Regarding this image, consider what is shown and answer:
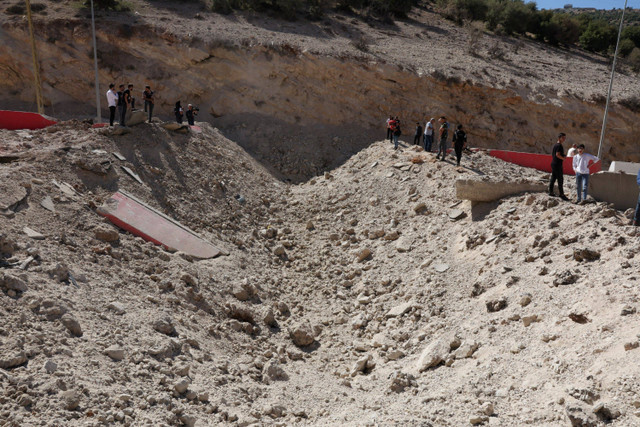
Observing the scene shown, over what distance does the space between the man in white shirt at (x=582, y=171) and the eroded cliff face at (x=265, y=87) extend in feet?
31.7

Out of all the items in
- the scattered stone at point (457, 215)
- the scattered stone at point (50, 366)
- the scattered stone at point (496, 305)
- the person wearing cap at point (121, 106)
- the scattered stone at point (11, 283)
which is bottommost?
the scattered stone at point (50, 366)

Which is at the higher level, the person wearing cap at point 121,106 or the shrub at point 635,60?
the shrub at point 635,60

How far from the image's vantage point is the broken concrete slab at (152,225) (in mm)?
9914

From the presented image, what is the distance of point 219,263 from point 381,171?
576 centimetres

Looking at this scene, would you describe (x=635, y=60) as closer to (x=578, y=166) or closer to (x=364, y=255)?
(x=578, y=166)

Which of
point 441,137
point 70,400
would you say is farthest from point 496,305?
point 441,137

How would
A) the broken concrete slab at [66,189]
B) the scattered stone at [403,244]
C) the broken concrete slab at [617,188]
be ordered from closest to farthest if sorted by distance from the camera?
the broken concrete slab at [617,188]
the broken concrete slab at [66,189]
the scattered stone at [403,244]

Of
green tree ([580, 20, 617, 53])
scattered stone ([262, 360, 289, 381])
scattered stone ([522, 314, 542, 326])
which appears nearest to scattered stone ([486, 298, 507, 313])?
scattered stone ([522, 314, 542, 326])

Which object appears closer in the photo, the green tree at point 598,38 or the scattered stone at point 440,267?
the scattered stone at point 440,267

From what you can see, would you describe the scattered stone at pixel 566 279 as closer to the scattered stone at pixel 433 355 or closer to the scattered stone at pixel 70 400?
the scattered stone at pixel 433 355

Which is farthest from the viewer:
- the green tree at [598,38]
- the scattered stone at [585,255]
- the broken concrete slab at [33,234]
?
the green tree at [598,38]

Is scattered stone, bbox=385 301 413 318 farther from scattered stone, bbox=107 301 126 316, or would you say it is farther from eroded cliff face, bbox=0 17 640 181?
eroded cliff face, bbox=0 17 640 181

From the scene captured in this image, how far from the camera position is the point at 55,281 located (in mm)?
7289

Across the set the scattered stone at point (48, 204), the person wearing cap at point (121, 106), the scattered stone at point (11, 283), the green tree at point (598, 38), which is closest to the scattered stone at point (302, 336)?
the scattered stone at point (11, 283)
